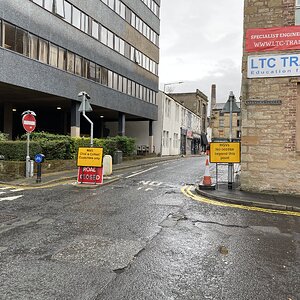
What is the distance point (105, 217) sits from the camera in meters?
7.14

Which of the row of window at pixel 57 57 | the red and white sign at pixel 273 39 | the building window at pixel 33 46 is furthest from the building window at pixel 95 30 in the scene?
the red and white sign at pixel 273 39

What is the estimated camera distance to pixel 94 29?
960 inches

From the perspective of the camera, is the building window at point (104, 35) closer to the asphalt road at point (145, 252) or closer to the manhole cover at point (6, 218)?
the asphalt road at point (145, 252)

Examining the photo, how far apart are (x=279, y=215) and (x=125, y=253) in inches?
184

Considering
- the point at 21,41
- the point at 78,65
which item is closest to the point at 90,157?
the point at 21,41

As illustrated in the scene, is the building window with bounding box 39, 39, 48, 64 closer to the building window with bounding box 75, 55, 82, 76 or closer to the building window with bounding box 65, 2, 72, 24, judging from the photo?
the building window with bounding box 65, 2, 72, 24

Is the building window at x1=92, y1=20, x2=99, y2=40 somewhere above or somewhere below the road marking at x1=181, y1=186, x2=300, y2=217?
above

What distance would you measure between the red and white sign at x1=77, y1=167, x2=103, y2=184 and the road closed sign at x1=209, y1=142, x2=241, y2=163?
4381 millimetres

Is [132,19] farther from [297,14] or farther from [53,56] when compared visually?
[297,14]

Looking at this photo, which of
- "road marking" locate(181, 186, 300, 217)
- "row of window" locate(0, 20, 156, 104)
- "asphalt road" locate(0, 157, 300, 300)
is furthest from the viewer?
"row of window" locate(0, 20, 156, 104)

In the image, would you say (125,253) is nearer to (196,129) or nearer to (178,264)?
(178,264)

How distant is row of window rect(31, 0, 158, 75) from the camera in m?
20.0

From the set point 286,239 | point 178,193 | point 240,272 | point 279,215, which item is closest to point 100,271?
point 240,272

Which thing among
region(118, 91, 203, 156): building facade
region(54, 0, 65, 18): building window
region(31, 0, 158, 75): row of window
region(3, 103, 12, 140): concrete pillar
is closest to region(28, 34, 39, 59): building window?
region(31, 0, 158, 75): row of window
